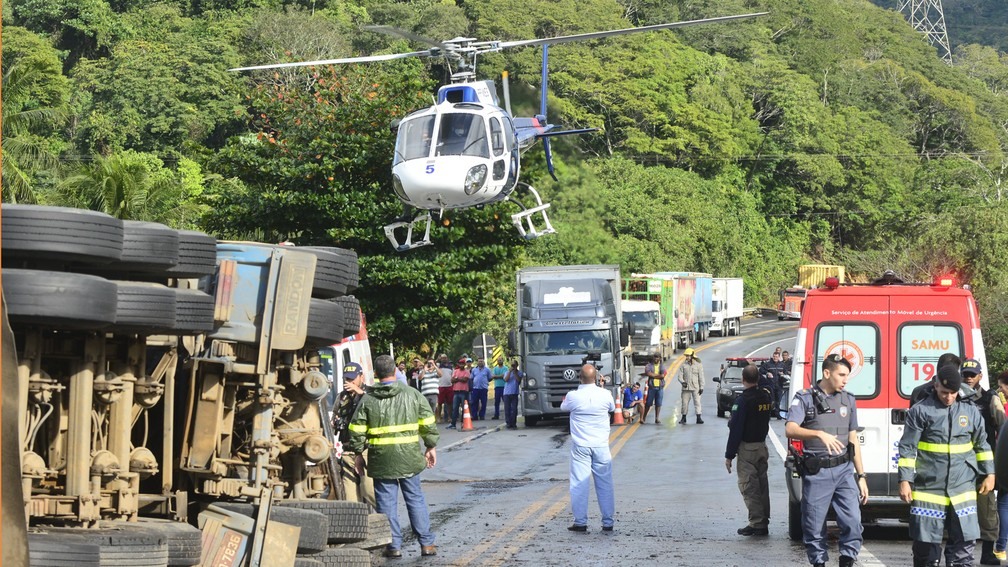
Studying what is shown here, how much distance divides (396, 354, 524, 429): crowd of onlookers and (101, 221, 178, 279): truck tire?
22870 millimetres

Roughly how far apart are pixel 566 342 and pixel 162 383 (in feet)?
81.6

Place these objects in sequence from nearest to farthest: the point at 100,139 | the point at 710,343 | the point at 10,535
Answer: the point at 10,535, the point at 710,343, the point at 100,139

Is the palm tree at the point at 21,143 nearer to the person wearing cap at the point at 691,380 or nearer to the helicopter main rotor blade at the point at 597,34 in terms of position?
the helicopter main rotor blade at the point at 597,34

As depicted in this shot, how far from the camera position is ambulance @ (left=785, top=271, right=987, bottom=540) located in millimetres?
13328

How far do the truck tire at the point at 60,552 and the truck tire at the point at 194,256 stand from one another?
1.72 metres

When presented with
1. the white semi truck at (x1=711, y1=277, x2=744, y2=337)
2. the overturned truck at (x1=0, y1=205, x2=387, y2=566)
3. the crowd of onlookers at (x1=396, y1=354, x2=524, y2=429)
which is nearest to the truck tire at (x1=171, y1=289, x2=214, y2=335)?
the overturned truck at (x1=0, y1=205, x2=387, y2=566)

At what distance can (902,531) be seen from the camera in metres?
14.6

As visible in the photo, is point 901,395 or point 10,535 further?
point 901,395

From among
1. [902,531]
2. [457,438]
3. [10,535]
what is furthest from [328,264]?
[457,438]

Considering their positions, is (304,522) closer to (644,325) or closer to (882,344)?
(882,344)

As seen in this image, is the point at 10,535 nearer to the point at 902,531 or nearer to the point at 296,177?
the point at 902,531

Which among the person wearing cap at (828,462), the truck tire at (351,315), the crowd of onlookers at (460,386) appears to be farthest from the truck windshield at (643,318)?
the person wearing cap at (828,462)

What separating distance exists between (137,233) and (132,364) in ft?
2.71

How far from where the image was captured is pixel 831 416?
11.3 metres
